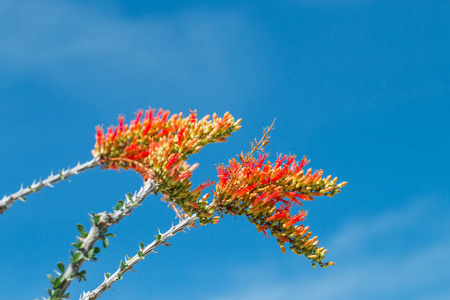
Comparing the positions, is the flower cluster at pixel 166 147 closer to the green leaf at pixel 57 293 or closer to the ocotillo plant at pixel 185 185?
the ocotillo plant at pixel 185 185

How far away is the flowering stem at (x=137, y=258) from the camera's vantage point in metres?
7.81

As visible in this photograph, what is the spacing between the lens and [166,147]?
7059 millimetres

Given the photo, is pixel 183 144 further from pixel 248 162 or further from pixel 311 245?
pixel 311 245

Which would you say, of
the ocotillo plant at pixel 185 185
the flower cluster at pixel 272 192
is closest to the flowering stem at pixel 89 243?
the ocotillo plant at pixel 185 185

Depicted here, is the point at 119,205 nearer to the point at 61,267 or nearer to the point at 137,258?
the point at 61,267

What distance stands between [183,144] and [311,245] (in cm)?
312

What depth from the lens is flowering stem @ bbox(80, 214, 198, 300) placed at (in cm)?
781

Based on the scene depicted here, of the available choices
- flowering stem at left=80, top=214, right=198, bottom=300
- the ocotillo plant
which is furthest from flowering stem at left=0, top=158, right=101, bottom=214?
flowering stem at left=80, top=214, right=198, bottom=300

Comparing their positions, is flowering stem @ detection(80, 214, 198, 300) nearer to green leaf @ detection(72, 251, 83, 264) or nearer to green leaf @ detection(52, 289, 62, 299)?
green leaf @ detection(52, 289, 62, 299)

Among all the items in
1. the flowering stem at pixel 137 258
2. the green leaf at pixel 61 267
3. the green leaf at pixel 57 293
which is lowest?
the green leaf at pixel 57 293

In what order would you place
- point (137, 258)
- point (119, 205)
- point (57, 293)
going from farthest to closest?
point (137, 258)
point (119, 205)
point (57, 293)

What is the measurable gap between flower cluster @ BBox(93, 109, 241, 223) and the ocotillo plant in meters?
0.01

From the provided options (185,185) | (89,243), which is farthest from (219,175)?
(89,243)

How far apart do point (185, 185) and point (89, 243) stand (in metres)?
1.70
